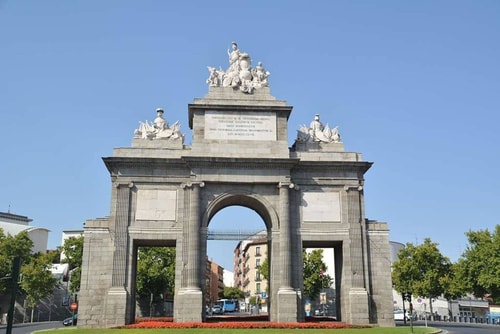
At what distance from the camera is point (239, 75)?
4028 cm

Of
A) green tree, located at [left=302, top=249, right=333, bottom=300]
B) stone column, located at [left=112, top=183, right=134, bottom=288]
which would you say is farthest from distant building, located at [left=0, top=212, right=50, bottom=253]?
stone column, located at [left=112, top=183, right=134, bottom=288]

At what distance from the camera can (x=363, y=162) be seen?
3856 centimetres

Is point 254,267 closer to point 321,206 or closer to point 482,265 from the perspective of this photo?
point 482,265

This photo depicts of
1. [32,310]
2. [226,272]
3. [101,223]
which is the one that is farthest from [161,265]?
[226,272]

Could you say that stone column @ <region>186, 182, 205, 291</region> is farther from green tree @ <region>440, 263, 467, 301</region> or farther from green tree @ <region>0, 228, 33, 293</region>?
green tree @ <region>440, 263, 467, 301</region>

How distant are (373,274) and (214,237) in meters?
11.9

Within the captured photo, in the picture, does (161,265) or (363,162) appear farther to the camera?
(161,265)

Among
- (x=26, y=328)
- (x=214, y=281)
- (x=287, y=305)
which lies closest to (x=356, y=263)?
(x=287, y=305)

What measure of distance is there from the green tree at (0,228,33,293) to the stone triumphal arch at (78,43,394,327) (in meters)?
25.6

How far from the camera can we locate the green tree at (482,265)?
162 feet

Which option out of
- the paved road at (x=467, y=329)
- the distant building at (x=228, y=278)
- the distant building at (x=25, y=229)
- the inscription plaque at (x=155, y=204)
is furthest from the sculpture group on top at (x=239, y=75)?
the distant building at (x=228, y=278)

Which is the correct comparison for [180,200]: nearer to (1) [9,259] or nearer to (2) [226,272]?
(1) [9,259]

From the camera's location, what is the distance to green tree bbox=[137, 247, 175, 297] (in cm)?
6273

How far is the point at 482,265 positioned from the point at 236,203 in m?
27.0
